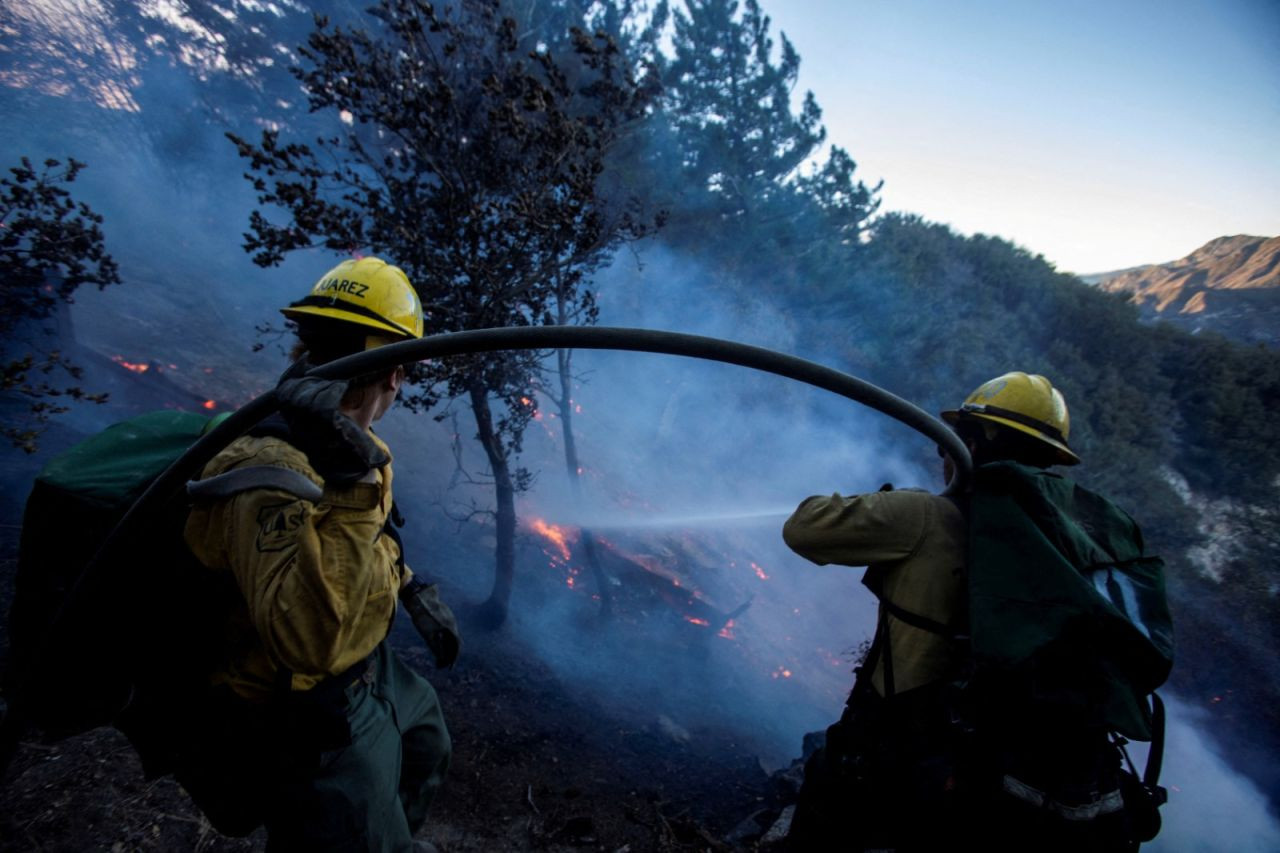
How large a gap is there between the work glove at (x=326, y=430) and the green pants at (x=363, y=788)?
1198mm

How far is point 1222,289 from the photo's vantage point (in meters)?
22.5

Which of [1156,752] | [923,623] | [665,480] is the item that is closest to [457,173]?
[923,623]

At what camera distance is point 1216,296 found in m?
22.3

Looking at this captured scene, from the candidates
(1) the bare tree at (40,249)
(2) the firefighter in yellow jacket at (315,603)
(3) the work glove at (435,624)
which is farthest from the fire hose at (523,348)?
(1) the bare tree at (40,249)

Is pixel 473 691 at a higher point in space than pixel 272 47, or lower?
lower

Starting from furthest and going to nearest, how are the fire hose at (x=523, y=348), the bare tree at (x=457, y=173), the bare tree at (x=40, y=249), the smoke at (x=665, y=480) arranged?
the smoke at (x=665, y=480) < the bare tree at (x=457, y=173) < the bare tree at (x=40, y=249) < the fire hose at (x=523, y=348)

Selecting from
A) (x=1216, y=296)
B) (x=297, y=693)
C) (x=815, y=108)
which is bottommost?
(x=297, y=693)

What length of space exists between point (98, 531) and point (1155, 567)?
4442mm

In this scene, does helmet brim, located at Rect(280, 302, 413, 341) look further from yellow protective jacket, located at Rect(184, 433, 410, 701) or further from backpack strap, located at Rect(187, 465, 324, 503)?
backpack strap, located at Rect(187, 465, 324, 503)

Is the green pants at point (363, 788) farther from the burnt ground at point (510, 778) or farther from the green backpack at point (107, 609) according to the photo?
the burnt ground at point (510, 778)

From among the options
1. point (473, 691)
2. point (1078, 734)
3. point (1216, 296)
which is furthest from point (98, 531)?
point (1216, 296)

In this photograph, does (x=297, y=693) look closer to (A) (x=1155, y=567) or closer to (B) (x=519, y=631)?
(A) (x=1155, y=567)

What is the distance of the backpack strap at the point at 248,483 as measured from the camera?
175cm

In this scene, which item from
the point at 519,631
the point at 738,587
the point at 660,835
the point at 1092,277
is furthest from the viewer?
the point at 1092,277
